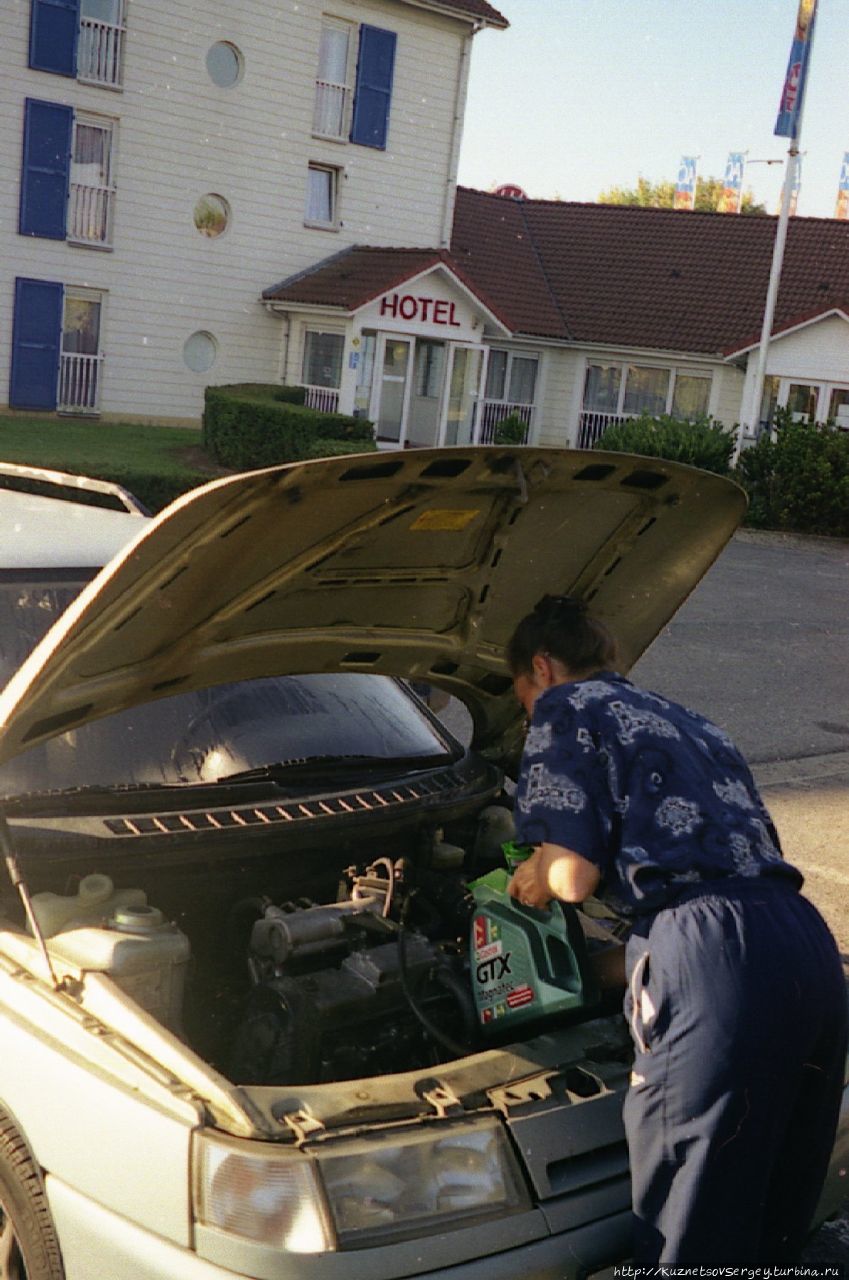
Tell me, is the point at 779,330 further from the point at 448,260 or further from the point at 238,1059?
the point at 238,1059

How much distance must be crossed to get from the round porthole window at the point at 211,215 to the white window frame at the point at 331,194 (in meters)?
1.70

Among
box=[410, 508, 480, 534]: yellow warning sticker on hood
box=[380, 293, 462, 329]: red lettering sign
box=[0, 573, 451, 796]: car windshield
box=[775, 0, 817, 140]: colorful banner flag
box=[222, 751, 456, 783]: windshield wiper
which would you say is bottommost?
box=[222, 751, 456, 783]: windshield wiper

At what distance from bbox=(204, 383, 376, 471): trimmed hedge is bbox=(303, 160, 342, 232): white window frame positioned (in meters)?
5.74

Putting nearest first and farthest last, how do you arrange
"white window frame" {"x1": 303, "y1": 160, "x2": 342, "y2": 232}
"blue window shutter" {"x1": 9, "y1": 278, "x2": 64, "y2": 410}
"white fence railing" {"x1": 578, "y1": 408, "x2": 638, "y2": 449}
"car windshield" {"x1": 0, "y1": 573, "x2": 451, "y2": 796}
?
1. "car windshield" {"x1": 0, "y1": 573, "x2": 451, "y2": 796}
2. "blue window shutter" {"x1": 9, "y1": 278, "x2": 64, "y2": 410}
3. "white window frame" {"x1": 303, "y1": 160, "x2": 342, "y2": 232}
4. "white fence railing" {"x1": 578, "y1": 408, "x2": 638, "y2": 449}

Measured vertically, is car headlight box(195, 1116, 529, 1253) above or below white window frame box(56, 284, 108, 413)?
below

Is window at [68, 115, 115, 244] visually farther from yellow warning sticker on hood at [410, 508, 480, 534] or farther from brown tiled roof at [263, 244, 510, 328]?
yellow warning sticker on hood at [410, 508, 480, 534]

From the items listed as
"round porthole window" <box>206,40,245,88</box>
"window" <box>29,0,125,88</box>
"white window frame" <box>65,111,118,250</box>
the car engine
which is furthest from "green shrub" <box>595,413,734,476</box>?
the car engine

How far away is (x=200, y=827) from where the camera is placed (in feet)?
11.1

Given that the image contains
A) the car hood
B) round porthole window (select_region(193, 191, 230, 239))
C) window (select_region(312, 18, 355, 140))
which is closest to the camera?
the car hood

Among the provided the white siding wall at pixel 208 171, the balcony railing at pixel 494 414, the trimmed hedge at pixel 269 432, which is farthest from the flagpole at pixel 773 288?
the trimmed hedge at pixel 269 432

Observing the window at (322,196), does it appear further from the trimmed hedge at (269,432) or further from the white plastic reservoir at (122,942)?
the white plastic reservoir at (122,942)

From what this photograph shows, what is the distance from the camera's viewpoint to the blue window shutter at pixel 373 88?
27234mm

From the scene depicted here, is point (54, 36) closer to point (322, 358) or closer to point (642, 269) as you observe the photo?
point (322, 358)

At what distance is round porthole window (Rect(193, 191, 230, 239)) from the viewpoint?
26281 mm
